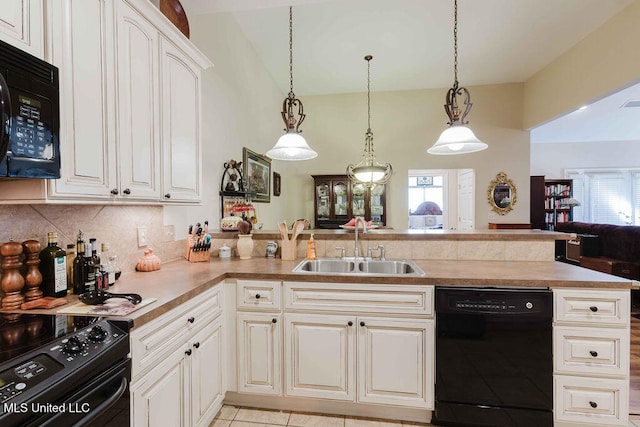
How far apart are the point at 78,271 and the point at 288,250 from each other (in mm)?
1300

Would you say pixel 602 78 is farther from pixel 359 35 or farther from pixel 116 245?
pixel 116 245

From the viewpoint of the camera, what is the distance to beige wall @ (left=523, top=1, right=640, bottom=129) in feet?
9.88

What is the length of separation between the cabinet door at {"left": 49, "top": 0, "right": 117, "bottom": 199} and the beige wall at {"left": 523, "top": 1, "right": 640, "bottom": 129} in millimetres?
4423

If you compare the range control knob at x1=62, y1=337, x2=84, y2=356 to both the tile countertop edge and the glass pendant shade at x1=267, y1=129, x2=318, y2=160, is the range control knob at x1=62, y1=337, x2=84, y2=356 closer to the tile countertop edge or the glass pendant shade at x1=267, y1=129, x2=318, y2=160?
the tile countertop edge

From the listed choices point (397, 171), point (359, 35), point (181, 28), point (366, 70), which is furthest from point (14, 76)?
point (397, 171)

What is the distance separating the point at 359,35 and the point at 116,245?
131 inches

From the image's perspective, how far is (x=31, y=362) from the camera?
824 millimetres

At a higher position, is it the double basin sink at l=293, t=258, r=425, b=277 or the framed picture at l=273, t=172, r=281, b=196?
the framed picture at l=273, t=172, r=281, b=196

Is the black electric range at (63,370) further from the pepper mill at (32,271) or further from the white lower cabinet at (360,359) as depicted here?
the white lower cabinet at (360,359)

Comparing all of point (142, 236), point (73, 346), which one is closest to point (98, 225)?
point (142, 236)

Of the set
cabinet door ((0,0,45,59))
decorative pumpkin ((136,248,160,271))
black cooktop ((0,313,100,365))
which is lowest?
black cooktop ((0,313,100,365))

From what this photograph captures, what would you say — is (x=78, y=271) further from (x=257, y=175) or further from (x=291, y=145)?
(x=257, y=175)

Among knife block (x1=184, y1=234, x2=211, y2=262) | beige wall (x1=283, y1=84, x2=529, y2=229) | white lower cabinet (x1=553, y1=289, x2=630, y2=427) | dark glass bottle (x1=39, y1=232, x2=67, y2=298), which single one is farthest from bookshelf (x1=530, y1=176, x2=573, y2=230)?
dark glass bottle (x1=39, y1=232, x2=67, y2=298)

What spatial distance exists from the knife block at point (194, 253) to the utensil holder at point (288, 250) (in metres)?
0.57
